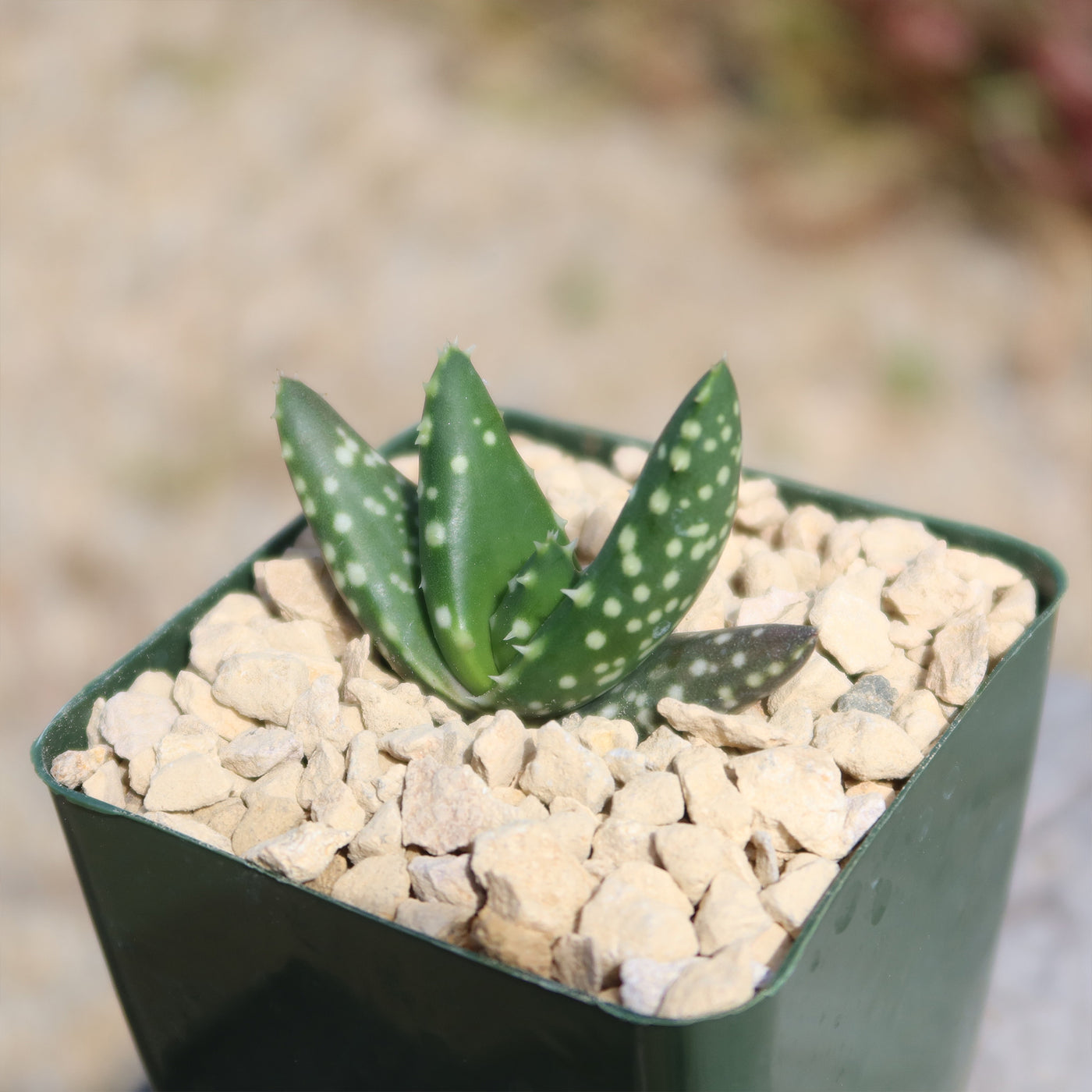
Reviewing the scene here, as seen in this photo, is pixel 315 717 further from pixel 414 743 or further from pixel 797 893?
pixel 797 893

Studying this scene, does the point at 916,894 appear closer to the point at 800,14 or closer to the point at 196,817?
the point at 196,817

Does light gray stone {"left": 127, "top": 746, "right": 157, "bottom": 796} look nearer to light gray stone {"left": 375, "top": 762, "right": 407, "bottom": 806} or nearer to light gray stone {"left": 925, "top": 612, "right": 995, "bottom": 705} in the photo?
light gray stone {"left": 375, "top": 762, "right": 407, "bottom": 806}

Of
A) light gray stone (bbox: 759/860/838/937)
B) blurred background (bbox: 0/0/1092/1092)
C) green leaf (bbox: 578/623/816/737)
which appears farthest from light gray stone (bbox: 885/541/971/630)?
blurred background (bbox: 0/0/1092/1092)

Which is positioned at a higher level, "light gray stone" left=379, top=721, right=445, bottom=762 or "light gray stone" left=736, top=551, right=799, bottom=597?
"light gray stone" left=736, top=551, right=799, bottom=597

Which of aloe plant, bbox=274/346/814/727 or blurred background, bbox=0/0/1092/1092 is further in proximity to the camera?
blurred background, bbox=0/0/1092/1092

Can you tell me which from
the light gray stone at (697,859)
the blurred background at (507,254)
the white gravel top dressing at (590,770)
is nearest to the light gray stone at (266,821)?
the white gravel top dressing at (590,770)

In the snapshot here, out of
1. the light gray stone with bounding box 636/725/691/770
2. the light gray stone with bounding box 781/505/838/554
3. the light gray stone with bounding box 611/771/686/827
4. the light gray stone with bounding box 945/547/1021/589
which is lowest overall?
the light gray stone with bounding box 611/771/686/827
